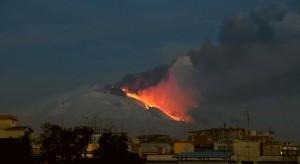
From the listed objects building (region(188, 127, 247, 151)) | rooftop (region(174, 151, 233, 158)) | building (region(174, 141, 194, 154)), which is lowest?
rooftop (region(174, 151, 233, 158))

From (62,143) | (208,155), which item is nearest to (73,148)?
(62,143)

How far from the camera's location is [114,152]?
76625mm

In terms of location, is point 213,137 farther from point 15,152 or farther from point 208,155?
point 15,152

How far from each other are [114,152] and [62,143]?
714 cm

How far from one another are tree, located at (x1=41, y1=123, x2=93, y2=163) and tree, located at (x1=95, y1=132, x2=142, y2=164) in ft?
8.13

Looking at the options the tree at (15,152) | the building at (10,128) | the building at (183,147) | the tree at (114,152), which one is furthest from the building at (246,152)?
the tree at (15,152)

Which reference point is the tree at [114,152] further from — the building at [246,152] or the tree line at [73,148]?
the building at [246,152]

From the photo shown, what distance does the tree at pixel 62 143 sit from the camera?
75.6 meters

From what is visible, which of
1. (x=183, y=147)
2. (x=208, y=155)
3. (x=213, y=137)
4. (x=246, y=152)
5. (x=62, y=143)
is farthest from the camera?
(x=213, y=137)

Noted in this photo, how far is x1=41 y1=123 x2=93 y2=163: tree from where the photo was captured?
75625mm

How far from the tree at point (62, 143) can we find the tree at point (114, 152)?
248cm

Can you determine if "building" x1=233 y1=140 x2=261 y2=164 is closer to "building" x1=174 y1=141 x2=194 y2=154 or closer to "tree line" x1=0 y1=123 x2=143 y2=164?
"building" x1=174 y1=141 x2=194 y2=154

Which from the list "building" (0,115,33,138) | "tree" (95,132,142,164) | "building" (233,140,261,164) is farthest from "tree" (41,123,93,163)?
"building" (233,140,261,164)

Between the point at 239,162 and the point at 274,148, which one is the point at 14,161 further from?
the point at 274,148
